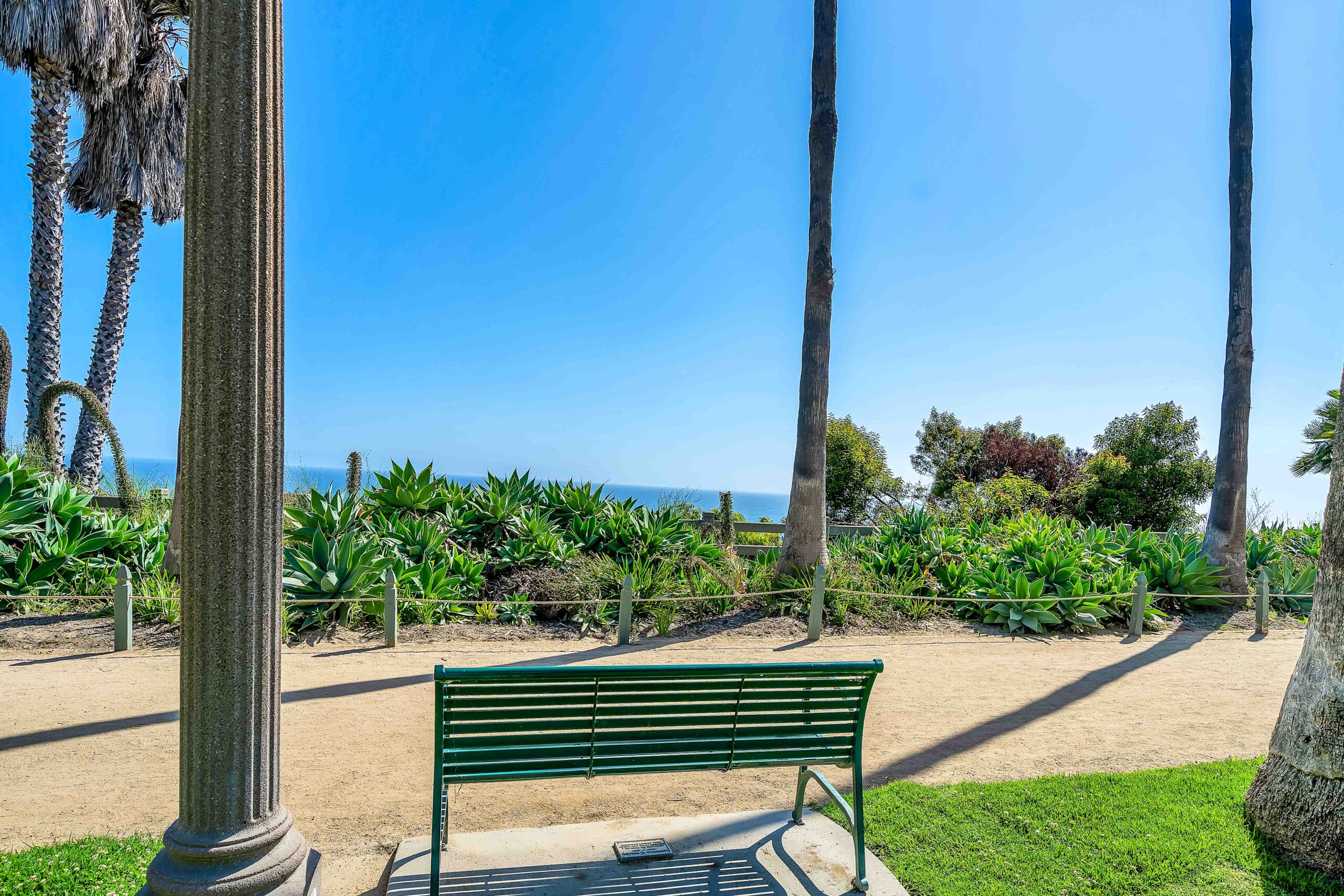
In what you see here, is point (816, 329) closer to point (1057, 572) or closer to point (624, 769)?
point (1057, 572)

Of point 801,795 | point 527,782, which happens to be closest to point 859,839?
point 801,795

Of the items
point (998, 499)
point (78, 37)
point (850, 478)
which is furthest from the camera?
point (850, 478)

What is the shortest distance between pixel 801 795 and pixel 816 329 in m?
8.01

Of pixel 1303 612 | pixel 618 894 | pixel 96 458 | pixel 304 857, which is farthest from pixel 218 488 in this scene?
pixel 96 458

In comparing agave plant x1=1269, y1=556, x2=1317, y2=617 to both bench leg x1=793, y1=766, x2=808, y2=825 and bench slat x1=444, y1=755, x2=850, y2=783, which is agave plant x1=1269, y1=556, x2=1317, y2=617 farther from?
bench slat x1=444, y1=755, x2=850, y2=783

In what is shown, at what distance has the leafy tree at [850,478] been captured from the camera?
26.2 meters

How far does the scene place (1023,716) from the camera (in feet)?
20.5

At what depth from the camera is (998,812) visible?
13.7 feet

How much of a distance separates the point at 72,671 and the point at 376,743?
355cm

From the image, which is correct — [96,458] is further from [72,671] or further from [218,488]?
[218,488]

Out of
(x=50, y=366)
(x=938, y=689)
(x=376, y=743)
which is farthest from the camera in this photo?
(x=50, y=366)

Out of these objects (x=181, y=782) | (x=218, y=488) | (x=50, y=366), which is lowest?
(x=181, y=782)

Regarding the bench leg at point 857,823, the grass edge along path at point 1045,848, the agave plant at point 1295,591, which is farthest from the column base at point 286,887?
the agave plant at point 1295,591

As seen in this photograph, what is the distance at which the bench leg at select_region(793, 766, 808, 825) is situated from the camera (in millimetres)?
3828
